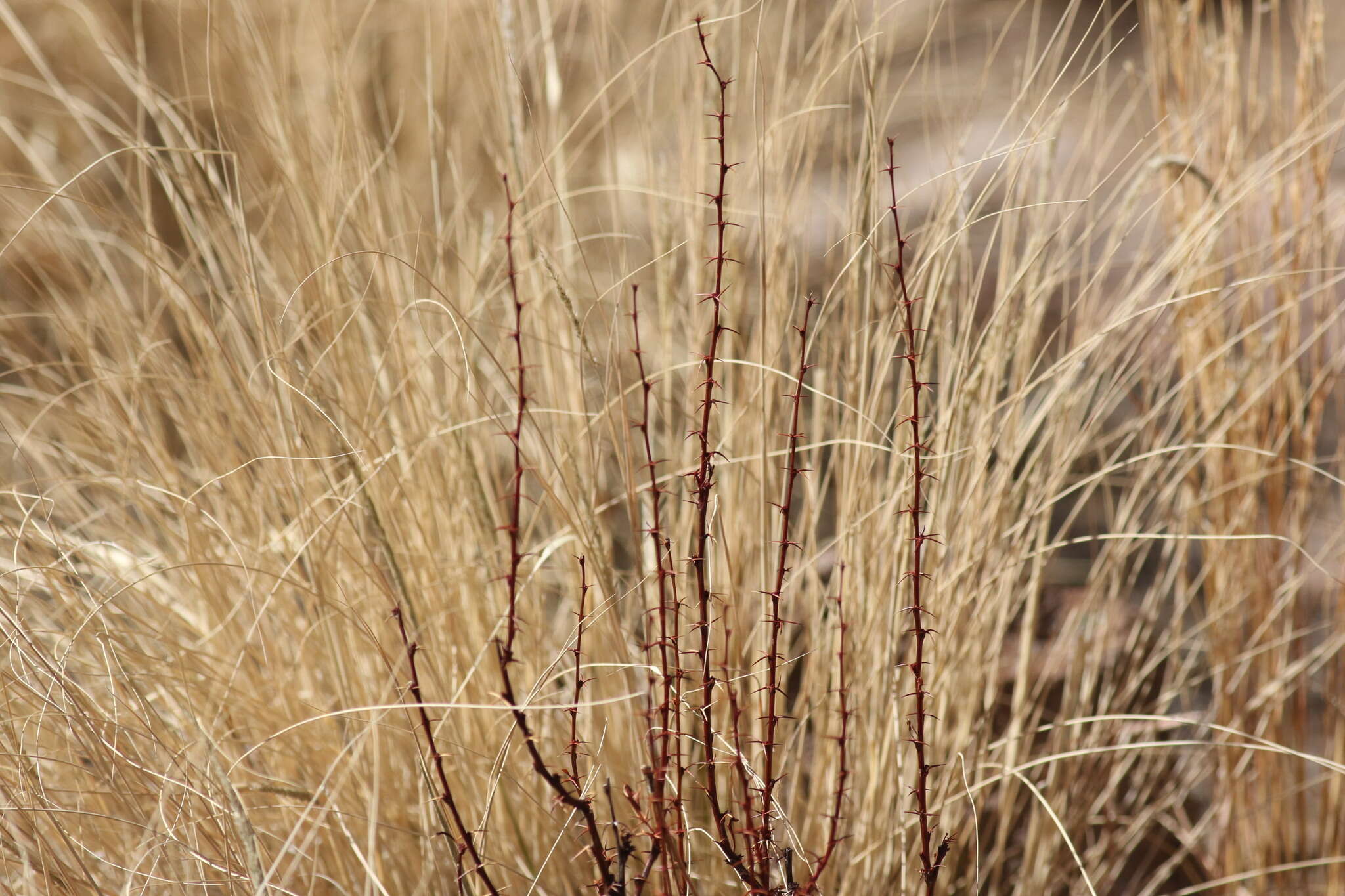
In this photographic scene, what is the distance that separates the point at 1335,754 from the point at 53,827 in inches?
58.9

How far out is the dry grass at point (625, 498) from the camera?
1.00m

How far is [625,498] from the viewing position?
3.75ft

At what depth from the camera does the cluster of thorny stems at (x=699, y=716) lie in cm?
71

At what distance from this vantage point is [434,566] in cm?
112

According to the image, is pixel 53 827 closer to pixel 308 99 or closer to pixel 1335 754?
pixel 308 99

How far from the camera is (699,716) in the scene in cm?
90

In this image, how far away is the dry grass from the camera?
100cm

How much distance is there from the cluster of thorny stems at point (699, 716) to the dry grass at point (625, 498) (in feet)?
0.09

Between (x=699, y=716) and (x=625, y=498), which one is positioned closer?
(x=699, y=716)

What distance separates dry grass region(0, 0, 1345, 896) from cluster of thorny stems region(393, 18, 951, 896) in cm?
3

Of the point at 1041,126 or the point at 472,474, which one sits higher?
the point at 1041,126

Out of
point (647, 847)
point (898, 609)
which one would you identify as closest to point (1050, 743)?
point (898, 609)

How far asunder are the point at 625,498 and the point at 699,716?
1.01ft

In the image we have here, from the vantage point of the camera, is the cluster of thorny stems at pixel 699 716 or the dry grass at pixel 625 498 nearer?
the cluster of thorny stems at pixel 699 716
